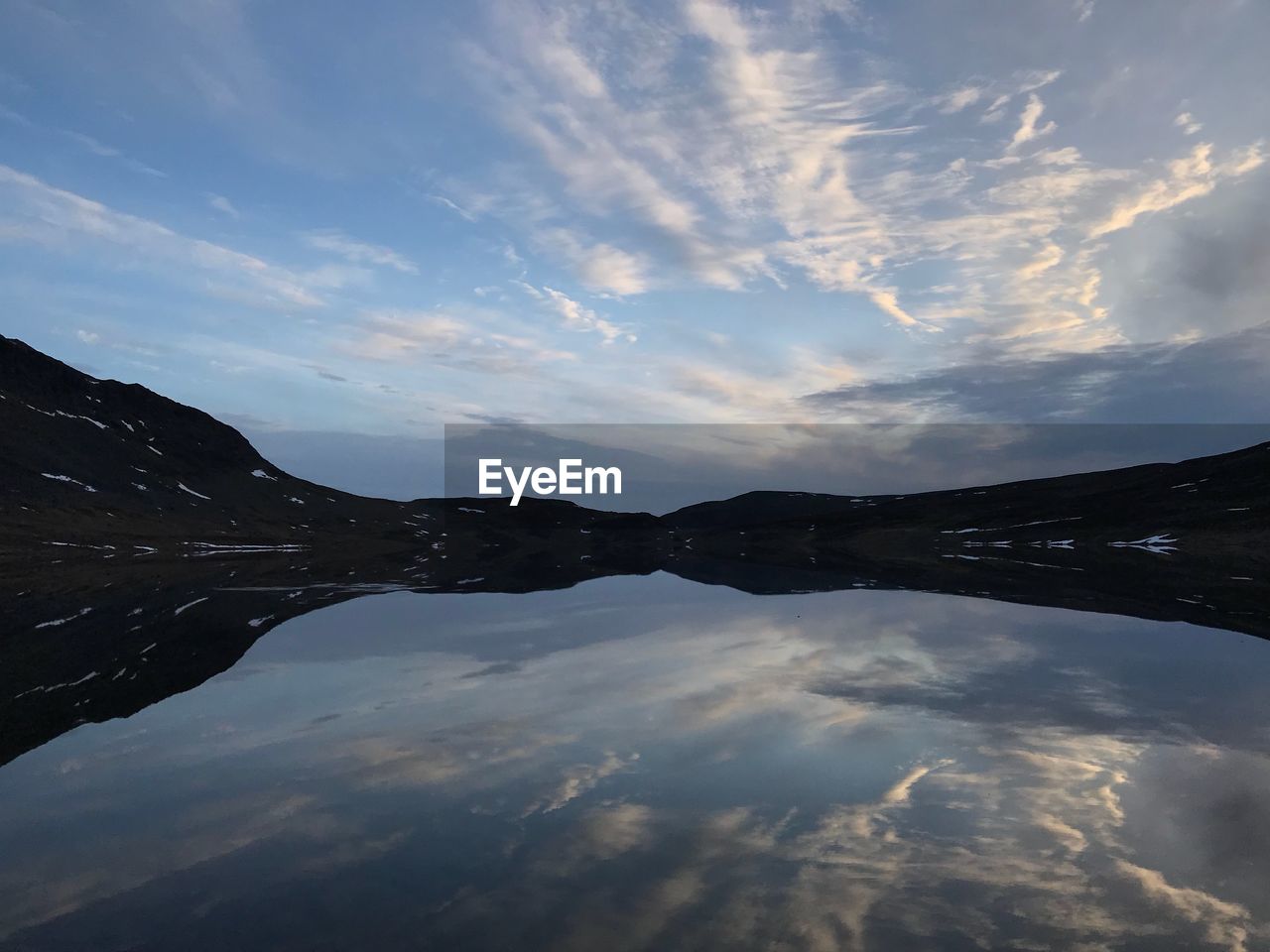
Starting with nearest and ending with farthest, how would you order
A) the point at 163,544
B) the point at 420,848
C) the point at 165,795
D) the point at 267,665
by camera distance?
the point at 420,848 < the point at 165,795 < the point at 267,665 < the point at 163,544

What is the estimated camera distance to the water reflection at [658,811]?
970cm

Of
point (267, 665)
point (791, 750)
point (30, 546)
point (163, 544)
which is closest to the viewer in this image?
point (791, 750)

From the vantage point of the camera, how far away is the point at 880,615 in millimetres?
43469

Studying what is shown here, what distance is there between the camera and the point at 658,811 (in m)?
13.3

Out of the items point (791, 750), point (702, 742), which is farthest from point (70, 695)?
point (791, 750)

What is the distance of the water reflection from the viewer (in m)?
9.70

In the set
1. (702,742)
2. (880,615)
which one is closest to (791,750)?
(702,742)

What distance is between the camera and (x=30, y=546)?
140 metres

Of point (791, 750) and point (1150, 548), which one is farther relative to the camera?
point (1150, 548)

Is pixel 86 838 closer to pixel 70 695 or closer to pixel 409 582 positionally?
pixel 70 695

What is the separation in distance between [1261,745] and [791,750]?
35.7ft

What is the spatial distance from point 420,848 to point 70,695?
59.6 ft

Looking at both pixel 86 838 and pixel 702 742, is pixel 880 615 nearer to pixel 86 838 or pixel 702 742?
pixel 702 742

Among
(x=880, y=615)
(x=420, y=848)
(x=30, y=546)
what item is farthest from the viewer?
(x=30, y=546)
